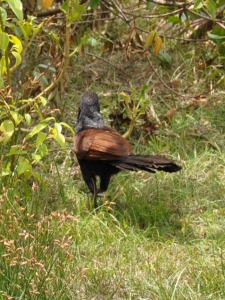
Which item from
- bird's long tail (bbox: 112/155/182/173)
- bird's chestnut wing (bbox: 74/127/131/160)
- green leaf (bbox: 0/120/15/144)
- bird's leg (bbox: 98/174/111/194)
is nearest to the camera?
green leaf (bbox: 0/120/15/144)

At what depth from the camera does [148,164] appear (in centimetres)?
562

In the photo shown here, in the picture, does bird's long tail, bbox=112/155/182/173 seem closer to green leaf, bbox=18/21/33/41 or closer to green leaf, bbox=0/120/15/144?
green leaf, bbox=0/120/15/144

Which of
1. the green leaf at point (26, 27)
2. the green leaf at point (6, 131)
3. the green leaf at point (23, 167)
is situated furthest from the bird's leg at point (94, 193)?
the green leaf at point (26, 27)

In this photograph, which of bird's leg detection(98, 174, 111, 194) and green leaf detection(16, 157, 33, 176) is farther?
bird's leg detection(98, 174, 111, 194)

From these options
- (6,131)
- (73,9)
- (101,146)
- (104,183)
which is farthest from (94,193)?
(73,9)

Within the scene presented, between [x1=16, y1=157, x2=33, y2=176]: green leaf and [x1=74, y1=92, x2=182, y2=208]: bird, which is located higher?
[x1=16, y1=157, x2=33, y2=176]: green leaf

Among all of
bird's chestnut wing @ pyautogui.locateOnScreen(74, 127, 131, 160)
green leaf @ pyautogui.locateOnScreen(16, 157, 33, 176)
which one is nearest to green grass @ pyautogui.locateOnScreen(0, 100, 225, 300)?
green leaf @ pyautogui.locateOnScreen(16, 157, 33, 176)

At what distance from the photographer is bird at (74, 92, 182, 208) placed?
5.67 m

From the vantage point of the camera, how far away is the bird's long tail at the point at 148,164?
5.58m

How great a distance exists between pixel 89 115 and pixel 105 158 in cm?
72

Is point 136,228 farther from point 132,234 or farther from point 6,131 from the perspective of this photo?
point 6,131

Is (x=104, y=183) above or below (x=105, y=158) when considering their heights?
below

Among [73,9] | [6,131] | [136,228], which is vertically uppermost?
[73,9]

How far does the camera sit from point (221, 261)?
4.61 metres
